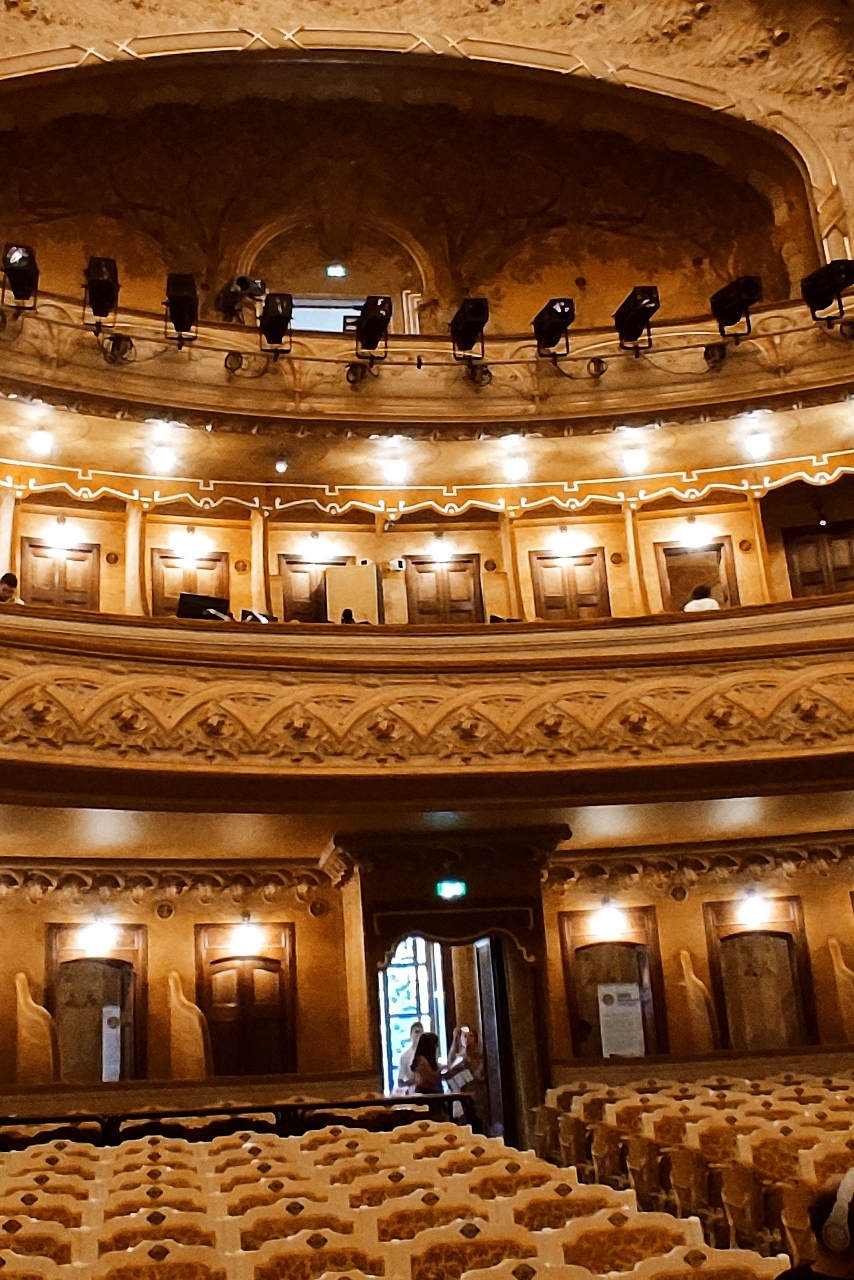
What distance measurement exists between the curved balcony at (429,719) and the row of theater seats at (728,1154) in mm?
2693

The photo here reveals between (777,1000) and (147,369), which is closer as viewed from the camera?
(777,1000)

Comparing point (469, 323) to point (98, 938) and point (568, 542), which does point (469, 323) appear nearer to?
point (568, 542)

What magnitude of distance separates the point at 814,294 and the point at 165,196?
A: 8461mm

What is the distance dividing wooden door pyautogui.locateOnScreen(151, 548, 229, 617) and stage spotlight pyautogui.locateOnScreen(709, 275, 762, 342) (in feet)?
20.5

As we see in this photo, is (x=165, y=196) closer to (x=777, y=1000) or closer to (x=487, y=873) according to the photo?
(x=487, y=873)

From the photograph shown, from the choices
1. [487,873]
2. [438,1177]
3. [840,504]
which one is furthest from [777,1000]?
[438,1177]

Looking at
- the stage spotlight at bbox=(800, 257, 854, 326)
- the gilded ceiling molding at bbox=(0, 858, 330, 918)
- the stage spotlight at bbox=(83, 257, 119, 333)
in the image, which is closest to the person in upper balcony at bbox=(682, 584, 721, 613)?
the stage spotlight at bbox=(800, 257, 854, 326)

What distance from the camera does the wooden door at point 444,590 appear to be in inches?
618

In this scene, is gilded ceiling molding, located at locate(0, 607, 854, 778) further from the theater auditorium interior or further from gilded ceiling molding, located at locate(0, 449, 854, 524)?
gilded ceiling molding, located at locate(0, 449, 854, 524)

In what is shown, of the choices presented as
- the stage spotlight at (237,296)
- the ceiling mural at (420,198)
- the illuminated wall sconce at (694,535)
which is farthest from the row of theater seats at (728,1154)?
the ceiling mural at (420,198)

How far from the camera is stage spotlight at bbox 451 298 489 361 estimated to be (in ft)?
47.7

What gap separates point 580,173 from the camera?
58.6 ft

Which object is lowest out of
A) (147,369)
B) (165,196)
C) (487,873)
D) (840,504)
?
(487,873)

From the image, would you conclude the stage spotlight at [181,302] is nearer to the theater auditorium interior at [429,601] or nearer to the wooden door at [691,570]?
the theater auditorium interior at [429,601]
